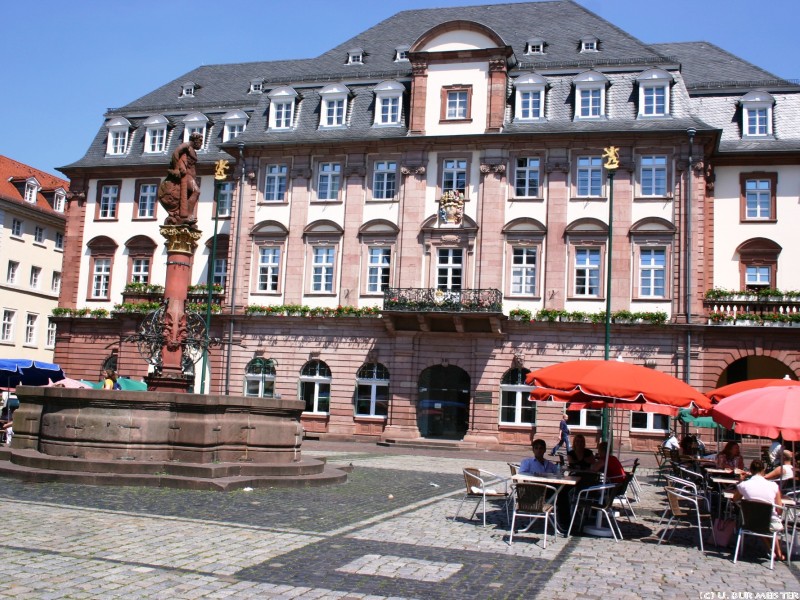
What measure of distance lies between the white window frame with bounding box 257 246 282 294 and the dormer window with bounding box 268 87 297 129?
5.75 meters

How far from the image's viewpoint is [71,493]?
14.2m

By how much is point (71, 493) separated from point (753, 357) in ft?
99.1

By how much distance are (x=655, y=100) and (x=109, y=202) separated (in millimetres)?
25827

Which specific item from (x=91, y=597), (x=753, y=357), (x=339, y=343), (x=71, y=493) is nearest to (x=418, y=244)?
(x=339, y=343)

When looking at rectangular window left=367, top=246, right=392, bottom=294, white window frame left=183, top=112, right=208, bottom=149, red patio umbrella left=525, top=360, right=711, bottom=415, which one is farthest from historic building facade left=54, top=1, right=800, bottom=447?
red patio umbrella left=525, top=360, right=711, bottom=415

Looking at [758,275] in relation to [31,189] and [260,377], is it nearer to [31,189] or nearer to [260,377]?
[260,377]

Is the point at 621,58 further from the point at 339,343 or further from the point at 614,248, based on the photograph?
the point at 339,343

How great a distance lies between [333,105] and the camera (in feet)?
135

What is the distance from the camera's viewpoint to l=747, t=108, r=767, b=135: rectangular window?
37.6 m

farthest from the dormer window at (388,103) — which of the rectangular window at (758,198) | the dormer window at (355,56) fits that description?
the rectangular window at (758,198)

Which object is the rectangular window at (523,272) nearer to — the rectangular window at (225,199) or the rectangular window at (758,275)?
the rectangular window at (758,275)

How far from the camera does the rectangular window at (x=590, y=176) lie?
1458 inches

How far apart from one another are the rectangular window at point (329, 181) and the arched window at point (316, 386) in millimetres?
7248

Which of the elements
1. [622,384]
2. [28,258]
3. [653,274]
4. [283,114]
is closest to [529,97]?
[653,274]
